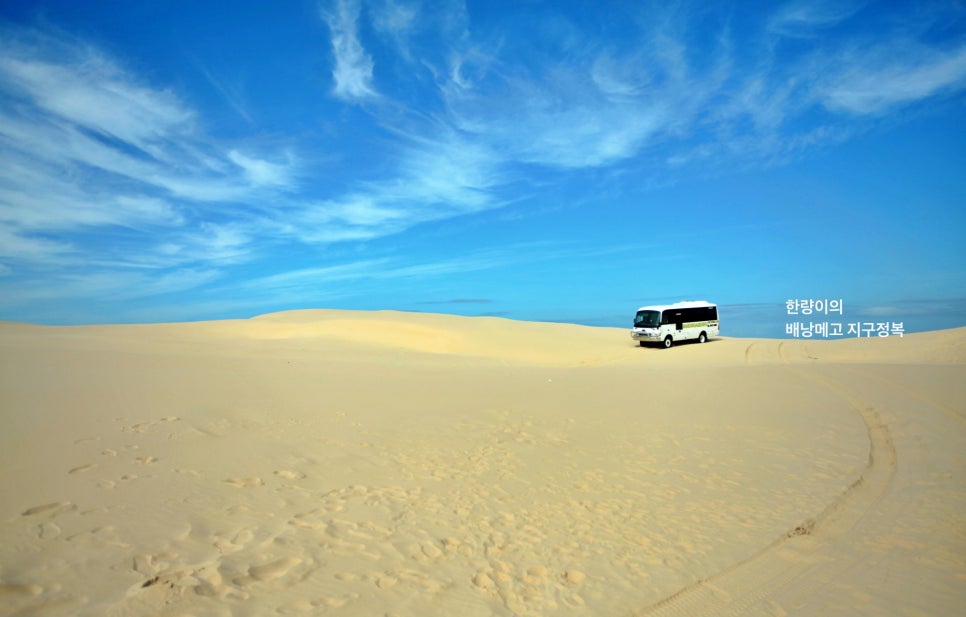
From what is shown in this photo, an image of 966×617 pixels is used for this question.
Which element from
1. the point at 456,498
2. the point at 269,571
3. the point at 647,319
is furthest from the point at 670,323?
the point at 269,571

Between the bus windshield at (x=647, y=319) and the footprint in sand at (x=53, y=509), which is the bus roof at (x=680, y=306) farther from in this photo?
the footprint in sand at (x=53, y=509)

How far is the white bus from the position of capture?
31141 millimetres

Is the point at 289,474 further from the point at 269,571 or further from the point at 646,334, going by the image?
the point at 646,334

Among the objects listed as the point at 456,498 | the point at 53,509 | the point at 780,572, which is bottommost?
the point at 780,572

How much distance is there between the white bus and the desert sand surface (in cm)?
1699

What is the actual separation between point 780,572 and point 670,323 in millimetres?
27389

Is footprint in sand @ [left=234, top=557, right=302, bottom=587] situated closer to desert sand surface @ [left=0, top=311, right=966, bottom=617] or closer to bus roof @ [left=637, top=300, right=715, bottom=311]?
desert sand surface @ [left=0, top=311, right=966, bottom=617]

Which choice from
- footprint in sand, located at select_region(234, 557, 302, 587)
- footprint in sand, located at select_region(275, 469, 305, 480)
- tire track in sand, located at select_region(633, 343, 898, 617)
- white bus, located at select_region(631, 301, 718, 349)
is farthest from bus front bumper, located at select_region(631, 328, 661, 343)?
footprint in sand, located at select_region(234, 557, 302, 587)

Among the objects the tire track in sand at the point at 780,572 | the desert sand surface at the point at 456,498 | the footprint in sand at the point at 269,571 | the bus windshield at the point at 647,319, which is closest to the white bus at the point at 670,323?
the bus windshield at the point at 647,319

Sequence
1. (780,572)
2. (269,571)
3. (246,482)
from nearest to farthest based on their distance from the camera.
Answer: (269,571) < (780,572) < (246,482)

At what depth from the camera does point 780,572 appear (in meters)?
5.20

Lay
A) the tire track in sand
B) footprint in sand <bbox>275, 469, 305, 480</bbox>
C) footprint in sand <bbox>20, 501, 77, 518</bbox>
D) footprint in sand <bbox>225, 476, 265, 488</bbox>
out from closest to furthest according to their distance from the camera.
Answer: the tire track in sand → footprint in sand <bbox>20, 501, 77, 518</bbox> → footprint in sand <bbox>225, 476, 265, 488</bbox> → footprint in sand <bbox>275, 469, 305, 480</bbox>

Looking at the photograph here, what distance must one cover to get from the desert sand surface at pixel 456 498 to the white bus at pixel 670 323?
55.7ft

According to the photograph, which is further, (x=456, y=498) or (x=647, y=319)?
(x=647, y=319)
